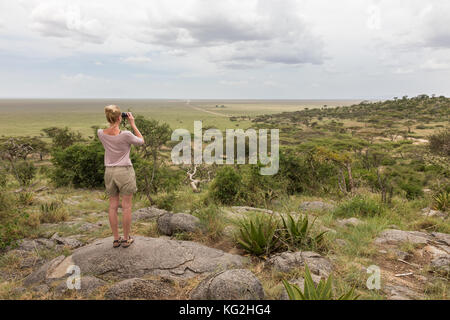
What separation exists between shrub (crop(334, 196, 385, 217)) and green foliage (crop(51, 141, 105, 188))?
981 cm

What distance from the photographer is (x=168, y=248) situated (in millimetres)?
4453

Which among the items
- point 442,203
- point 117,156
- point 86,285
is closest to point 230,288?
point 86,285

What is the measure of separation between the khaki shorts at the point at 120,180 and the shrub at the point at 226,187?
19.6 feet

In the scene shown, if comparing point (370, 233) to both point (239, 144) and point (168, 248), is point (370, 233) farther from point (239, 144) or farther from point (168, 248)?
point (239, 144)

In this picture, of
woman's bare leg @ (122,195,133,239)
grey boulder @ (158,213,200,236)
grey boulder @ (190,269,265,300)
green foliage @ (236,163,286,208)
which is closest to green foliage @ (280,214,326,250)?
grey boulder @ (190,269,265,300)

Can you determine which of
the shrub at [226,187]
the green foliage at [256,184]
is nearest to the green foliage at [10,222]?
the shrub at [226,187]

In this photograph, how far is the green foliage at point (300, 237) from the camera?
15.5 feet

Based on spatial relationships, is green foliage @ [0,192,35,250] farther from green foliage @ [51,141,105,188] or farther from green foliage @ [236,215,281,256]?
green foliage @ [51,141,105,188]

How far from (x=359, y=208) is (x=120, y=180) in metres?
5.87

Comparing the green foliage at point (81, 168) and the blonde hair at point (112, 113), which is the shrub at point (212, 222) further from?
the green foliage at point (81, 168)

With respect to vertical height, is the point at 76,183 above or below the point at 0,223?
below

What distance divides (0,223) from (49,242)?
3.70ft
